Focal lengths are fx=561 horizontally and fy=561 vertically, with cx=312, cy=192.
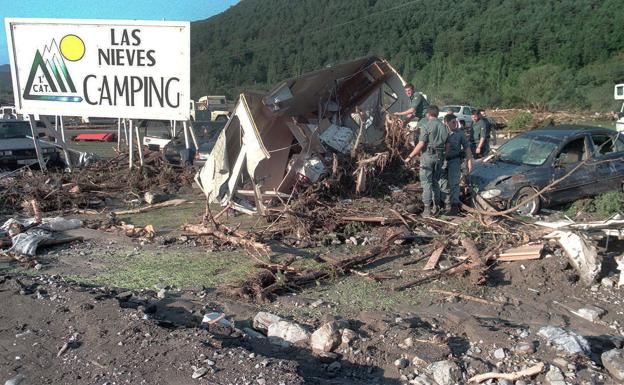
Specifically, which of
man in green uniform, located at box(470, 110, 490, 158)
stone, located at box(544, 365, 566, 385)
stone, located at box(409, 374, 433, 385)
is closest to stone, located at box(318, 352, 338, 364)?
stone, located at box(409, 374, 433, 385)

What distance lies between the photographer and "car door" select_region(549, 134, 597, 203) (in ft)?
31.9

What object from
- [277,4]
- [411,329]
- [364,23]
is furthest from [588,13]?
[411,329]

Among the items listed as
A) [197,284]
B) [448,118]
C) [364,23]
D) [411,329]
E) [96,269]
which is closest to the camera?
[411,329]

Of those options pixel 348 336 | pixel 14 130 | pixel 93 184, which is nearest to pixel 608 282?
pixel 348 336

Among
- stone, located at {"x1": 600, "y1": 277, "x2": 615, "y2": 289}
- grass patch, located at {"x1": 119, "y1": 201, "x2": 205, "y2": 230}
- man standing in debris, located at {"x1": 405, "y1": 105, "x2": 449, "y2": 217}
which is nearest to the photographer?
stone, located at {"x1": 600, "y1": 277, "x2": 615, "y2": 289}

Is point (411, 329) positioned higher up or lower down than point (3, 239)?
higher up

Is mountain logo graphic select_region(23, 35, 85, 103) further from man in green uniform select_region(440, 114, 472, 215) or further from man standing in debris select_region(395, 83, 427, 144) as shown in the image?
man in green uniform select_region(440, 114, 472, 215)

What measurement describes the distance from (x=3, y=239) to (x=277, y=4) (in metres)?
116

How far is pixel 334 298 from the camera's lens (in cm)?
595

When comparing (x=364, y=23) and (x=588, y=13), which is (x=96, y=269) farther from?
(x=364, y=23)

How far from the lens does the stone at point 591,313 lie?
5.57 m

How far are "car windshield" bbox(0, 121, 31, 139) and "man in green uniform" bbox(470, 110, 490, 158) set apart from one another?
1201 centimetres

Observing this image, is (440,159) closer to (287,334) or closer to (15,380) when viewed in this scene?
(287,334)

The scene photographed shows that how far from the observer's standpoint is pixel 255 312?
18.3ft
